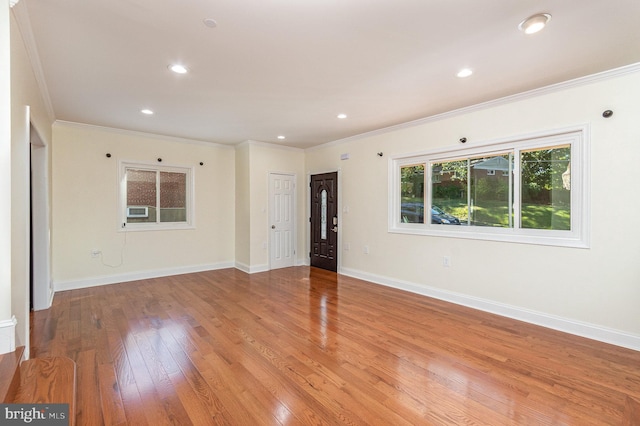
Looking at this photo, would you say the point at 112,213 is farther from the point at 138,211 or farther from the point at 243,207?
the point at 243,207

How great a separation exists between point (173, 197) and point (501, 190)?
5422mm

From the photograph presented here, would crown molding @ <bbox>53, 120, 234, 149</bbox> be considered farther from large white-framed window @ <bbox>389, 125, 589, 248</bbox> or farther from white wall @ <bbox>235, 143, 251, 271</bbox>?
large white-framed window @ <bbox>389, 125, 589, 248</bbox>

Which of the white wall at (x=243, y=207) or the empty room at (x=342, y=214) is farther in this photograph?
the white wall at (x=243, y=207)

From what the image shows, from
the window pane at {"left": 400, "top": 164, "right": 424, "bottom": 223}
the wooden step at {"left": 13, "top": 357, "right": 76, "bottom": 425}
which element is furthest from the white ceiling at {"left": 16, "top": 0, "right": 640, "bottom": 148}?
the wooden step at {"left": 13, "top": 357, "right": 76, "bottom": 425}

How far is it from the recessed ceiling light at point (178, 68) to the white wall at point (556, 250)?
3.20m

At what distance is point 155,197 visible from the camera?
5.52 m

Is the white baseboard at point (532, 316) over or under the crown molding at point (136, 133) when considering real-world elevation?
under

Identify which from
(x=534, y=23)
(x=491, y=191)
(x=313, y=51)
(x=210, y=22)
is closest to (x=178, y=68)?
(x=210, y=22)

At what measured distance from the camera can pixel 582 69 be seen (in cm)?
287

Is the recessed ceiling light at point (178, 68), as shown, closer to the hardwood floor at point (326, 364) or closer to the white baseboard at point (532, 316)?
the hardwood floor at point (326, 364)

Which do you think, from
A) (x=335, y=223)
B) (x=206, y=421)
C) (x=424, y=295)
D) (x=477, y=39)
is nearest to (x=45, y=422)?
(x=206, y=421)

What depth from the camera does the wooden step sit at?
1.31 m

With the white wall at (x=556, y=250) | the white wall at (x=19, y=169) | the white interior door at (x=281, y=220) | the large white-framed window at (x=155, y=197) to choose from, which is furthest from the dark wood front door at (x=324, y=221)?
the white wall at (x=19, y=169)

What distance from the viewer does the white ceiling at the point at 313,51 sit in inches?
79.0
